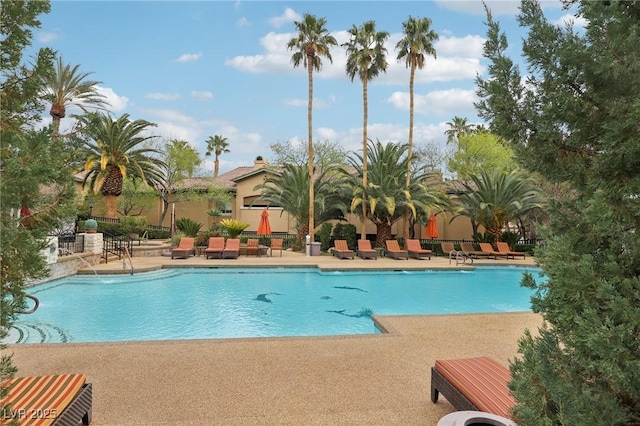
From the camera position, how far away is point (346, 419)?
4.03 metres

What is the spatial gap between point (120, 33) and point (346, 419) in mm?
12379

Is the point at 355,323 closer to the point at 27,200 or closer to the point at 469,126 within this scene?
the point at 27,200

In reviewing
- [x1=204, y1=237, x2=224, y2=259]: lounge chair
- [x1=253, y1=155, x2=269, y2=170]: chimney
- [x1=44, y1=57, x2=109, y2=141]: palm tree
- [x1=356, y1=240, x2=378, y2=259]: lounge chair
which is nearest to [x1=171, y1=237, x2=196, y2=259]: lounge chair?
[x1=204, y1=237, x2=224, y2=259]: lounge chair

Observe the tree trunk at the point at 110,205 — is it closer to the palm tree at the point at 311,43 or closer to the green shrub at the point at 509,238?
the palm tree at the point at 311,43

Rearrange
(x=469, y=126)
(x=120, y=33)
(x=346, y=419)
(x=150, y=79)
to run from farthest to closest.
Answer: (x=469, y=126) → (x=150, y=79) → (x=120, y=33) → (x=346, y=419)

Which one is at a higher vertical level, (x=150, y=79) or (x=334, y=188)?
(x=150, y=79)

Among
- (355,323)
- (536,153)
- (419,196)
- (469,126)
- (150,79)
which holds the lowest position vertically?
(355,323)

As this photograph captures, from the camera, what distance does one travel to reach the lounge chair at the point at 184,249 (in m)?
19.5

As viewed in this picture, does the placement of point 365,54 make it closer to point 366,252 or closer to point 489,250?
point 366,252

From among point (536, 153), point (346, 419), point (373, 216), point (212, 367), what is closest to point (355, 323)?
point (212, 367)

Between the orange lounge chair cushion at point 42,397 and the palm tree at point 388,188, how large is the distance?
1890cm

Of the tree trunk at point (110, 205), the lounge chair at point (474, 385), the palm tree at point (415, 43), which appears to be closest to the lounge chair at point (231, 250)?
the tree trunk at point (110, 205)

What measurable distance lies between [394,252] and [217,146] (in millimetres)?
39518

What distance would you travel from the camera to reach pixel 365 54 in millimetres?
21938
